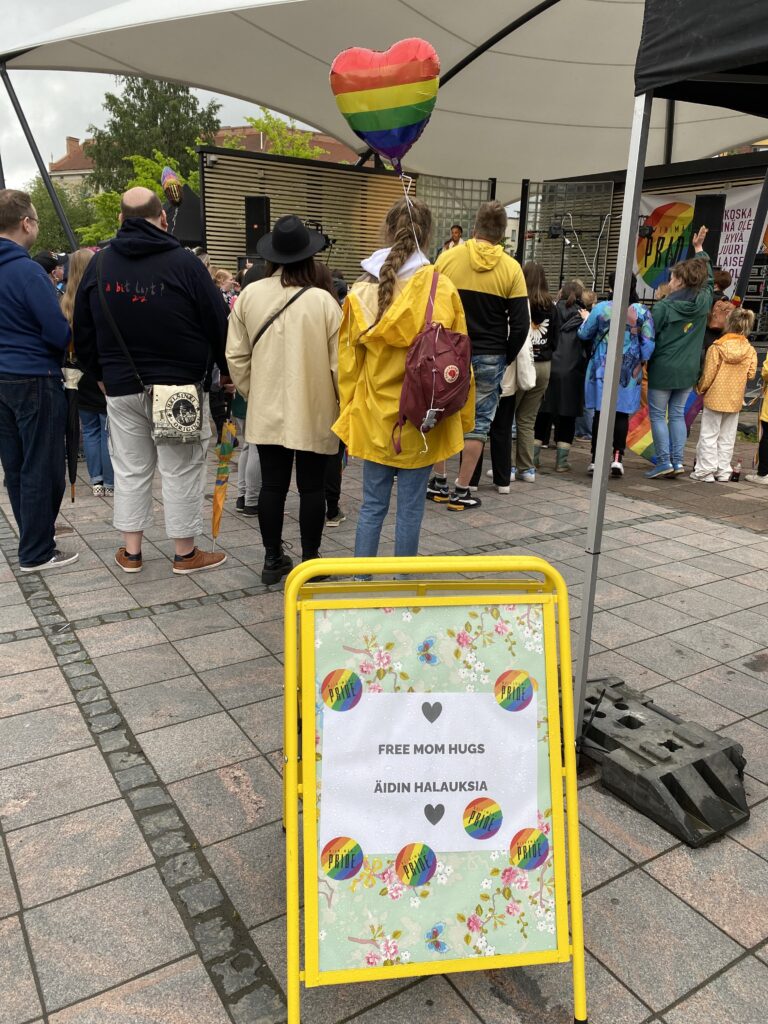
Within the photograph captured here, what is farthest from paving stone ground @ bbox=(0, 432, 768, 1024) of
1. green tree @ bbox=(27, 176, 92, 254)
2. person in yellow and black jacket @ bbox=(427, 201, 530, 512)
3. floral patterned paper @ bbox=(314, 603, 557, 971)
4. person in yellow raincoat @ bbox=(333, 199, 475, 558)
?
green tree @ bbox=(27, 176, 92, 254)

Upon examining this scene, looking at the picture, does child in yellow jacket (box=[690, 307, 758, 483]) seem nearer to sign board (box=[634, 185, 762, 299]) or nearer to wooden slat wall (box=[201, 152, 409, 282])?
sign board (box=[634, 185, 762, 299])

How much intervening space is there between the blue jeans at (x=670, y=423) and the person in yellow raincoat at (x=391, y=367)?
4343 millimetres

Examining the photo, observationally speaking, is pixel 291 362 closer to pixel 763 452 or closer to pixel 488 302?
pixel 488 302

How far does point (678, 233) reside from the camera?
1349cm

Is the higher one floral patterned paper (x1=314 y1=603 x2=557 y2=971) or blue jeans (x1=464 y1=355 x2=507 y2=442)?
blue jeans (x1=464 y1=355 x2=507 y2=442)

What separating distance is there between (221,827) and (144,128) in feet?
165

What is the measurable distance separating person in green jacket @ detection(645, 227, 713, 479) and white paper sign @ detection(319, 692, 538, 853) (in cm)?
638

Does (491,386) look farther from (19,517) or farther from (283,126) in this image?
(283,126)

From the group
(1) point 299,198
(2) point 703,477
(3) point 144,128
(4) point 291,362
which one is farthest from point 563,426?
(3) point 144,128

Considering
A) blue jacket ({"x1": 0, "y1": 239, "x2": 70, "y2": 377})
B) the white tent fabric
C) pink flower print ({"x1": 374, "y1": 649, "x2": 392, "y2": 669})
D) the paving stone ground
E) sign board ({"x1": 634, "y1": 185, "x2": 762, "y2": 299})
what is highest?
the white tent fabric

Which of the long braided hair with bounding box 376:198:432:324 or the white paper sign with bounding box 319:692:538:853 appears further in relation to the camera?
the long braided hair with bounding box 376:198:432:324

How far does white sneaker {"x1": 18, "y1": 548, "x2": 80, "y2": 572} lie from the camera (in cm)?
469

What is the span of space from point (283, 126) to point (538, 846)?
44483 millimetres

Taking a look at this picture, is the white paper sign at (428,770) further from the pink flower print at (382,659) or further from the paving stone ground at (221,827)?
the paving stone ground at (221,827)
